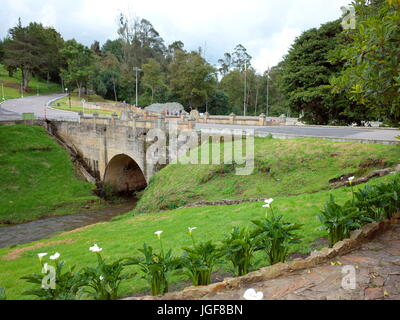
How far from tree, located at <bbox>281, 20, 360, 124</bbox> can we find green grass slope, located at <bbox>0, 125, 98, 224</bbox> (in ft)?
60.8

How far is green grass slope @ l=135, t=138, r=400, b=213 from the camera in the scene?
11.0 meters

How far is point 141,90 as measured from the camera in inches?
2569

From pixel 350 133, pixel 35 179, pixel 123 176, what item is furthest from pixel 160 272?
pixel 123 176

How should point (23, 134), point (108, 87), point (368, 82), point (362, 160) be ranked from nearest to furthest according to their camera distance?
point (368, 82) → point (362, 160) → point (23, 134) → point (108, 87)

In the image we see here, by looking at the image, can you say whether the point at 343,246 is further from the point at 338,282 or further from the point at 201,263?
the point at 201,263

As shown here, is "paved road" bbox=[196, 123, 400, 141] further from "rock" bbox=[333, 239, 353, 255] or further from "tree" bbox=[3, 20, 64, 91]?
"tree" bbox=[3, 20, 64, 91]

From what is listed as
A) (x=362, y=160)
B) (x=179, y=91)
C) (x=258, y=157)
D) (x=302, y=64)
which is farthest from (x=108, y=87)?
(x=362, y=160)

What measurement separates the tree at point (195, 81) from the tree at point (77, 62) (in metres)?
16.1

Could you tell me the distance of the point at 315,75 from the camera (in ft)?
80.6

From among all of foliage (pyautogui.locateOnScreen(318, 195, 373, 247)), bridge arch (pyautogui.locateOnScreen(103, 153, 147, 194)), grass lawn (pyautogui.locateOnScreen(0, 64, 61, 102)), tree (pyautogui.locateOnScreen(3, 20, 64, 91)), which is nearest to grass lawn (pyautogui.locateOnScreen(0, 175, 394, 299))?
foliage (pyautogui.locateOnScreen(318, 195, 373, 247))

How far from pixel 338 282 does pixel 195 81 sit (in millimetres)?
45588
